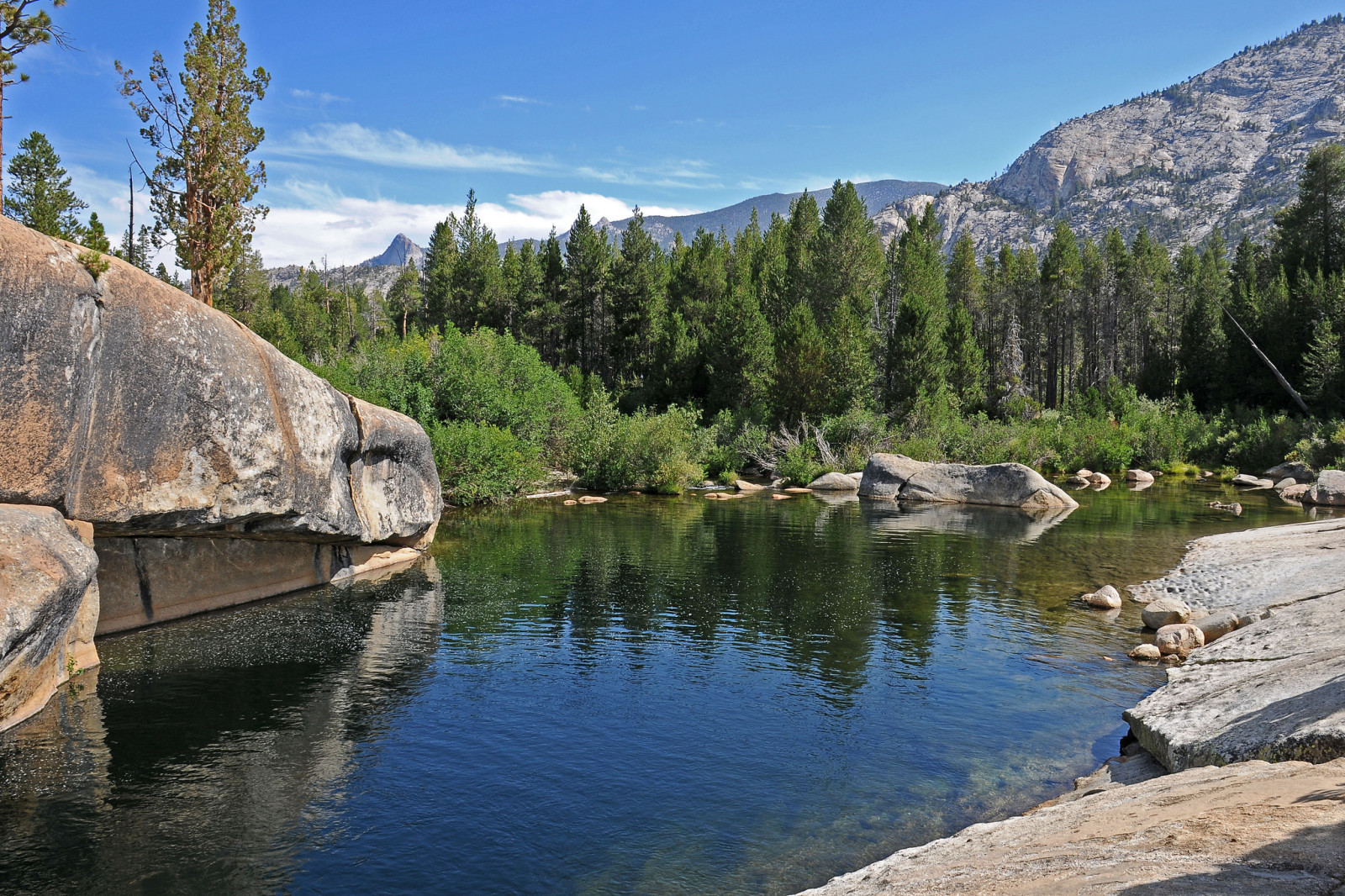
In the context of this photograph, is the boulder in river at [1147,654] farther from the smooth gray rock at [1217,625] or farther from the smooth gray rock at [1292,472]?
the smooth gray rock at [1292,472]

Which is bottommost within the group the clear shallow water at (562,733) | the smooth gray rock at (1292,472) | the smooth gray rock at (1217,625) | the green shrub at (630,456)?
the clear shallow water at (562,733)

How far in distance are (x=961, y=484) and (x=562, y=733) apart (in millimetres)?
36182

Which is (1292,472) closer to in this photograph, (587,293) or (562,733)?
(562,733)

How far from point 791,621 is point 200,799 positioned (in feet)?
41.7

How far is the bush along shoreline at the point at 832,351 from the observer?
4600cm

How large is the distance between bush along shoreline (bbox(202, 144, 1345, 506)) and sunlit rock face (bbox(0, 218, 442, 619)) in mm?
16840

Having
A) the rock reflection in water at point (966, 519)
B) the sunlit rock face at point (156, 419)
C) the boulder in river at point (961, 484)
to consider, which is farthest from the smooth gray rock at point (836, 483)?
the sunlit rock face at point (156, 419)

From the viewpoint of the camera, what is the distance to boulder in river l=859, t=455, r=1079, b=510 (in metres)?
41.5

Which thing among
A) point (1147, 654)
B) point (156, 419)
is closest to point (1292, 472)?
point (1147, 654)

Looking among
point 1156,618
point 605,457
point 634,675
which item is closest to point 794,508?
point 605,457

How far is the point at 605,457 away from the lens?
153ft

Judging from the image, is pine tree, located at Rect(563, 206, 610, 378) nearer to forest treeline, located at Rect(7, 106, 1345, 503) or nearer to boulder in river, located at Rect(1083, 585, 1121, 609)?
forest treeline, located at Rect(7, 106, 1345, 503)

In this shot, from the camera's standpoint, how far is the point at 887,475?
4628 centimetres

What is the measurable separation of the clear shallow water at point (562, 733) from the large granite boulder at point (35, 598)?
23.2 inches
